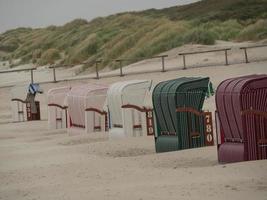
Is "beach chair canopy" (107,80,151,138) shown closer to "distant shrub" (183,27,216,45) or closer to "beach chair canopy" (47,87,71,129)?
"beach chair canopy" (47,87,71,129)

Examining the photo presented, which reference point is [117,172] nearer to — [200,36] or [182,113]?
[182,113]

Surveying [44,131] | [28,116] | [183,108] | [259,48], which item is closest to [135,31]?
[259,48]

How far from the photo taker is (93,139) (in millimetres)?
16406

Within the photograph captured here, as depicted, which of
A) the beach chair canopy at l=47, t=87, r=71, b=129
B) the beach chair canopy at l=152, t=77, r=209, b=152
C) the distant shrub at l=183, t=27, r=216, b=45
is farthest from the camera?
the distant shrub at l=183, t=27, r=216, b=45

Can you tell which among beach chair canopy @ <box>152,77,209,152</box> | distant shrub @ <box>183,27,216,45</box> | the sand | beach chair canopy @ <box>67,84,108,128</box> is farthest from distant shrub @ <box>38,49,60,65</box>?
beach chair canopy @ <box>152,77,209,152</box>

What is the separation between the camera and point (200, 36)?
130 feet

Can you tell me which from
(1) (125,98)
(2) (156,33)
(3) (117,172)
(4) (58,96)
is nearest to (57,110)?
(4) (58,96)

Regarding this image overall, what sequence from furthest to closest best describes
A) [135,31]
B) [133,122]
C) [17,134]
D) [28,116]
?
→ [135,31], [28,116], [17,134], [133,122]

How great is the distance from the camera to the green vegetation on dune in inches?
1529

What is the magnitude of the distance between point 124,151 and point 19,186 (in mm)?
3924

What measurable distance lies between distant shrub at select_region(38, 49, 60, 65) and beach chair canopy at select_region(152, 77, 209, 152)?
149 feet

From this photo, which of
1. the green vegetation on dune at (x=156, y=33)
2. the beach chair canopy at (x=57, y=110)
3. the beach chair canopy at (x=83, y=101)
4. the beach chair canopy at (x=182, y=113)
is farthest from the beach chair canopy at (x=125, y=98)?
the green vegetation on dune at (x=156, y=33)

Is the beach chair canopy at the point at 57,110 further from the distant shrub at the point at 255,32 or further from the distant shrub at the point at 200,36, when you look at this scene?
the distant shrub at the point at 200,36

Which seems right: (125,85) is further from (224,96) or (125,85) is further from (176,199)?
(176,199)
